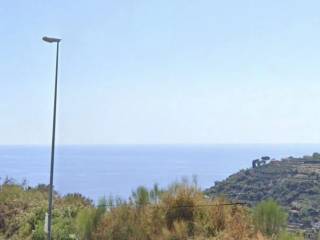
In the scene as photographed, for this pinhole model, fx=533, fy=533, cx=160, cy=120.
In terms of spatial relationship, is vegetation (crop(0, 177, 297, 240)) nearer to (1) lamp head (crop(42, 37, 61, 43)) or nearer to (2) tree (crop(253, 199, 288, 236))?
(2) tree (crop(253, 199, 288, 236))

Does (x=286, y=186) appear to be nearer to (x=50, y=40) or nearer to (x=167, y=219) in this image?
(x=167, y=219)

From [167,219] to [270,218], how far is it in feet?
11.6

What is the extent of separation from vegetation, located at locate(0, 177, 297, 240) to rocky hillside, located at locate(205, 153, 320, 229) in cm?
933

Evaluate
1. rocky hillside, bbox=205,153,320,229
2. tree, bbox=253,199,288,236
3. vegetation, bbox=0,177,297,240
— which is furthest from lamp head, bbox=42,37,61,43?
rocky hillside, bbox=205,153,320,229

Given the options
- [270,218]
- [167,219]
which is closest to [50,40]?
[167,219]

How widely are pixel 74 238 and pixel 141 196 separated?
3.31m

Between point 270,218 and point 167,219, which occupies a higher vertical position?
point 270,218

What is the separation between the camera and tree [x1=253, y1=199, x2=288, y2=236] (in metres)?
17.8

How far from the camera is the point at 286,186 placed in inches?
1548

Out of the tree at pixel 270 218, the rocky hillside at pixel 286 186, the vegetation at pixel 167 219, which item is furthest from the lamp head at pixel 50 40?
the rocky hillside at pixel 286 186

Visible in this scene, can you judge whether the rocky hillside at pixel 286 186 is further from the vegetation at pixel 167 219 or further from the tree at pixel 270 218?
the tree at pixel 270 218

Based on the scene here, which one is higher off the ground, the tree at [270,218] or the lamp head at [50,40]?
the lamp head at [50,40]

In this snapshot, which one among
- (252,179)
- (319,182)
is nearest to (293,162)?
(252,179)

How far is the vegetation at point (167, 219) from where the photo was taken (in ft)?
57.0
